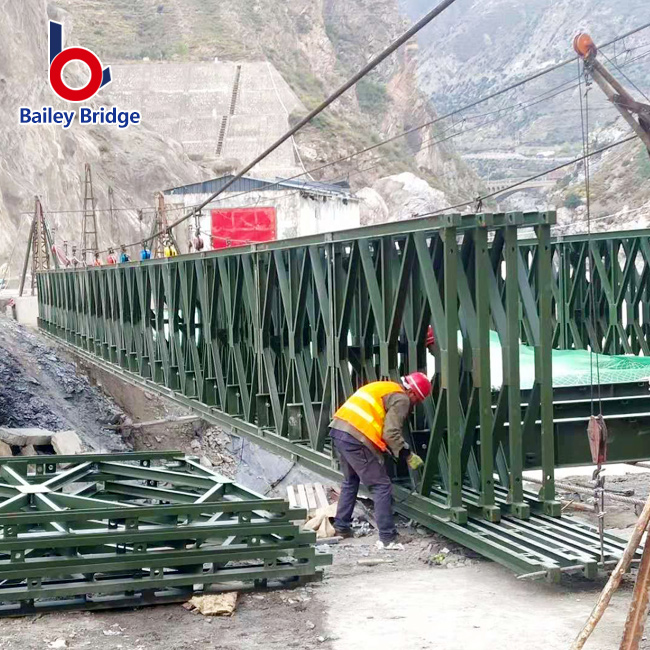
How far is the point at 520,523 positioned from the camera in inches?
322

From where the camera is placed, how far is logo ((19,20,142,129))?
56.7 m

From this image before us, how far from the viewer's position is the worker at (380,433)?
8.56 meters

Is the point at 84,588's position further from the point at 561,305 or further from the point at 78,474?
the point at 561,305

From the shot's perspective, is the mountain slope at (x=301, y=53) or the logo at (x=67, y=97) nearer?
the logo at (x=67, y=97)

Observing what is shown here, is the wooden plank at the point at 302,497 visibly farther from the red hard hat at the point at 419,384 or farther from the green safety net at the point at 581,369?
the red hard hat at the point at 419,384

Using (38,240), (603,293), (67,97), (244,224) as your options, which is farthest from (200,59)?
(603,293)

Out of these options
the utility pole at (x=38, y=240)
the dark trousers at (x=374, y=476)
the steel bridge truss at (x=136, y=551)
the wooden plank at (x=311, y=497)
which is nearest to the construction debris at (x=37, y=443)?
the wooden plank at (x=311, y=497)

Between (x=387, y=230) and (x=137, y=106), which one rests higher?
(x=137, y=106)

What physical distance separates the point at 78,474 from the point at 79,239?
47.0m

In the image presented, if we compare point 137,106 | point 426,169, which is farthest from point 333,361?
point 426,169

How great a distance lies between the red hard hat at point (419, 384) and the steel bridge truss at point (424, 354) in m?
0.14

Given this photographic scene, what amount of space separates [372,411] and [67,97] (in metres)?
59.7

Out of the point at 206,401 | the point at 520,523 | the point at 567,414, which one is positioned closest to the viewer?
the point at 520,523

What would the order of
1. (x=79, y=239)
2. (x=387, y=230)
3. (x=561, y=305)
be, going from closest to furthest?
(x=387, y=230) → (x=561, y=305) → (x=79, y=239)
